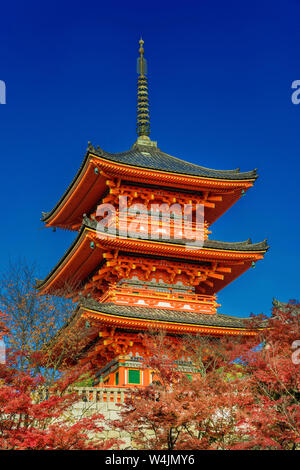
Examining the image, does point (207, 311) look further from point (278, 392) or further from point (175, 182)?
point (278, 392)

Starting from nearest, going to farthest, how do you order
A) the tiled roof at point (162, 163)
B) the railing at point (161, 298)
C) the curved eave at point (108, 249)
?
the curved eave at point (108, 249) < the railing at point (161, 298) < the tiled roof at point (162, 163)

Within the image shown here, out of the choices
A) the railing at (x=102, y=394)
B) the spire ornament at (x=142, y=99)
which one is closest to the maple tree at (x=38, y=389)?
the railing at (x=102, y=394)

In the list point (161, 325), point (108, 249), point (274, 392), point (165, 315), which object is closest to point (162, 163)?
point (108, 249)

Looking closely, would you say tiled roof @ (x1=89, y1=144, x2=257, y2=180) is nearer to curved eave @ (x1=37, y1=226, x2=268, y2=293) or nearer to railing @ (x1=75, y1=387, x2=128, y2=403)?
curved eave @ (x1=37, y1=226, x2=268, y2=293)

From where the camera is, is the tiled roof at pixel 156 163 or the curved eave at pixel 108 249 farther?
the tiled roof at pixel 156 163

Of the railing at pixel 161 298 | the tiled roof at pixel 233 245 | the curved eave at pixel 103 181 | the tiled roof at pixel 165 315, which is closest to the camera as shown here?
the tiled roof at pixel 165 315

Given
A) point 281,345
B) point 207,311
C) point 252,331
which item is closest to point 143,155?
point 207,311

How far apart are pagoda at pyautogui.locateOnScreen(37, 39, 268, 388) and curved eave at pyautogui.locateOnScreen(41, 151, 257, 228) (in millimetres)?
48

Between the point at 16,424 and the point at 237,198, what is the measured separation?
1898 cm

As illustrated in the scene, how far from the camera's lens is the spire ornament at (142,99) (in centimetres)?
3825

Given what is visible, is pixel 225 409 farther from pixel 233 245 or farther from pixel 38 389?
pixel 233 245

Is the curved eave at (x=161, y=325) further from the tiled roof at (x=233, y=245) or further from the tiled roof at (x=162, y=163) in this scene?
the tiled roof at (x=162, y=163)

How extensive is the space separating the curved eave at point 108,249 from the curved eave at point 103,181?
114 inches

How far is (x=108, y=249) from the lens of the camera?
3019 centimetres
